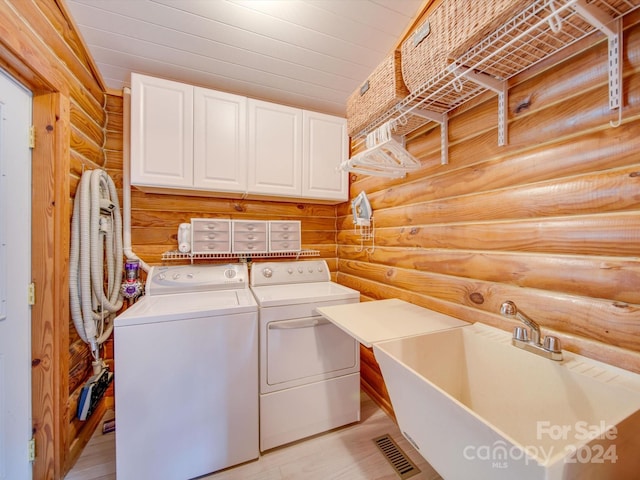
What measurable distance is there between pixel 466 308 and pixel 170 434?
5.46 ft

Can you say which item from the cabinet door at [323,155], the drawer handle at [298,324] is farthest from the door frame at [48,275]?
the cabinet door at [323,155]

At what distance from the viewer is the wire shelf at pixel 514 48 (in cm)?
76

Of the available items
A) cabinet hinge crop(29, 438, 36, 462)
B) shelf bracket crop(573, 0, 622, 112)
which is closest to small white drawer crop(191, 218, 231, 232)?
cabinet hinge crop(29, 438, 36, 462)

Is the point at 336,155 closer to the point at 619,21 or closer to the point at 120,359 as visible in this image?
the point at 619,21

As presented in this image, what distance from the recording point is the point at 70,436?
146 cm

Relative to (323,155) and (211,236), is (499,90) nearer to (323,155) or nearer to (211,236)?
(323,155)

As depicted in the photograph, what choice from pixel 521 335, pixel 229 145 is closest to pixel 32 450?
pixel 229 145

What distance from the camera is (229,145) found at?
1.90 meters

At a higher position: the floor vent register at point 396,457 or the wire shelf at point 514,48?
the wire shelf at point 514,48

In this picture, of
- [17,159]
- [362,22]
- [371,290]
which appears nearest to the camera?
[17,159]

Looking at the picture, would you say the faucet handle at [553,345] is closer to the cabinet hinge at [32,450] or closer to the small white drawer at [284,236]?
the small white drawer at [284,236]

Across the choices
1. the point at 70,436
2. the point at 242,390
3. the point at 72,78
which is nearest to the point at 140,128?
the point at 72,78

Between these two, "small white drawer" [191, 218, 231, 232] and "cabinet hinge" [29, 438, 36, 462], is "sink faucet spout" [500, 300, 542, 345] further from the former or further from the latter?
"cabinet hinge" [29, 438, 36, 462]

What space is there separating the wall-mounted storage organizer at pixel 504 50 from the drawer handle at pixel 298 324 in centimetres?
126
